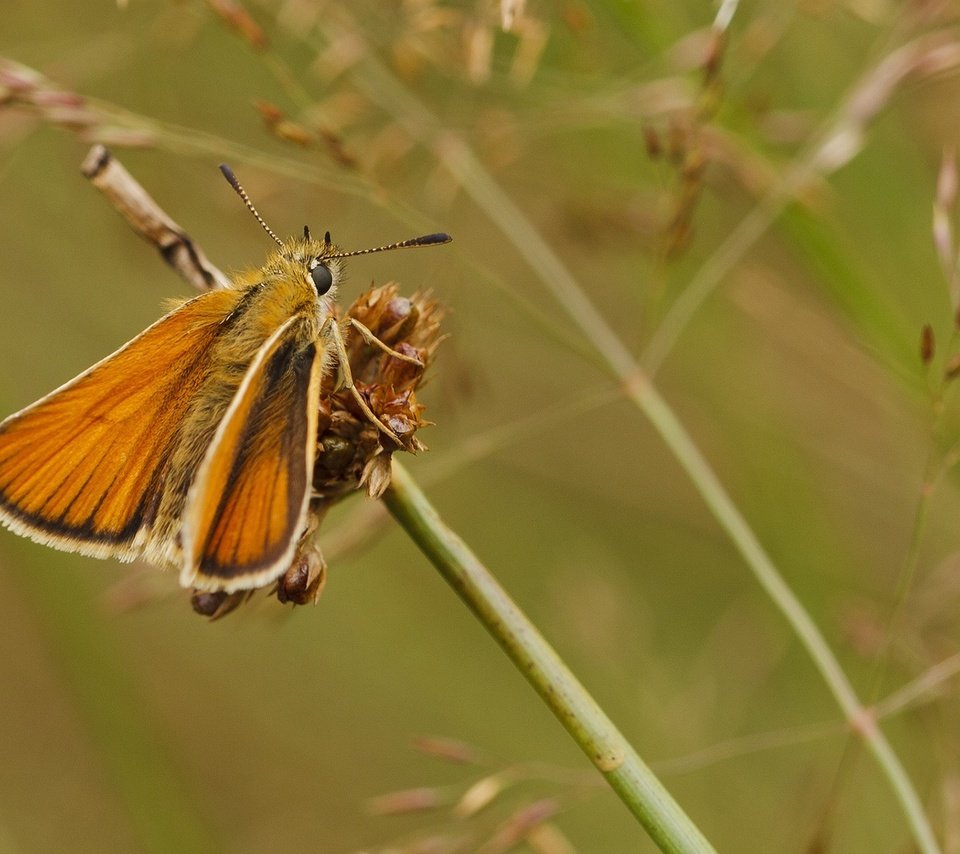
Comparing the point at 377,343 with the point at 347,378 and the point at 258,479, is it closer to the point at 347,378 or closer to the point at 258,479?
the point at 347,378

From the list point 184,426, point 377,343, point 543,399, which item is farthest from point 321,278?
point 543,399

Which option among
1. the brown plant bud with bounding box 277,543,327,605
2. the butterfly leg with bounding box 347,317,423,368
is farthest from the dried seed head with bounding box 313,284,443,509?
the brown plant bud with bounding box 277,543,327,605

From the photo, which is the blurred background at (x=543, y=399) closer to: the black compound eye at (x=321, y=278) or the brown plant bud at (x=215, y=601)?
the black compound eye at (x=321, y=278)

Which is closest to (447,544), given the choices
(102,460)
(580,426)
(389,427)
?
(389,427)

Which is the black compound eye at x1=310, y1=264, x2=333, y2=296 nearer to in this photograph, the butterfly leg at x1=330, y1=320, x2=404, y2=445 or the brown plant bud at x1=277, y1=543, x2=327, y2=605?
the butterfly leg at x1=330, y1=320, x2=404, y2=445

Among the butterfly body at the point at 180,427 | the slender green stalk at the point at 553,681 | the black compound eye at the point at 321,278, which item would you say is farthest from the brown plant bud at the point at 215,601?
the black compound eye at the point at 321,278

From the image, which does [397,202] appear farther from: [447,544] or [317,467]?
[447,544]
